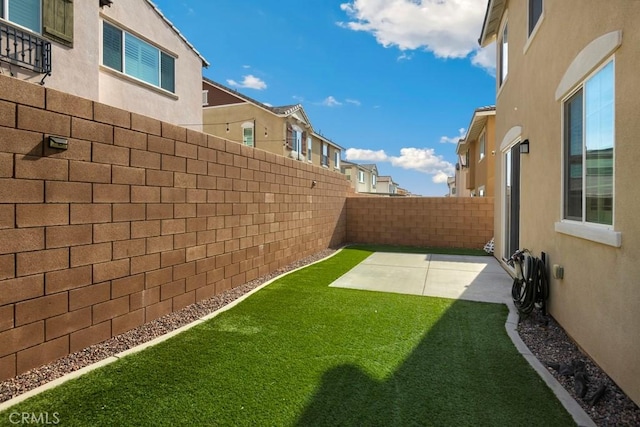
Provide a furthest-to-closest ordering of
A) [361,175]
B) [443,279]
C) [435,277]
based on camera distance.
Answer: [361,175], [435,277], [443,279]

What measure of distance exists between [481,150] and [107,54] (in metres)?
15.8

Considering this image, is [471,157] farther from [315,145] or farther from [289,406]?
[289,406]

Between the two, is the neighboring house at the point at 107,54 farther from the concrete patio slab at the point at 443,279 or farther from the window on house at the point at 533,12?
the window on house at the point at 533,12

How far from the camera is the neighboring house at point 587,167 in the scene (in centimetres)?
275

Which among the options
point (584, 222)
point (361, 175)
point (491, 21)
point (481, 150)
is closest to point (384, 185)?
point (361, 175)

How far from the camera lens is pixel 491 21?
→ 9055 millimetres

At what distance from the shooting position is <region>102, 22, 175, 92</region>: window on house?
10.1 m

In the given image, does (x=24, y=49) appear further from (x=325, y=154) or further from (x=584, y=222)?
(x=325, y=154)

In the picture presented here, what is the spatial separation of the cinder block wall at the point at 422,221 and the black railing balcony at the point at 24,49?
973 cm

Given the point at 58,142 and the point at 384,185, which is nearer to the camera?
the point at 58,142

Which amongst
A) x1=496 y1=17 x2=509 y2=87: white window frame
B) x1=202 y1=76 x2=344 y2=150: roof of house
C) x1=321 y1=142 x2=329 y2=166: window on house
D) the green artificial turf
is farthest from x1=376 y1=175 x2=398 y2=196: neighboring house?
the green artificial turf

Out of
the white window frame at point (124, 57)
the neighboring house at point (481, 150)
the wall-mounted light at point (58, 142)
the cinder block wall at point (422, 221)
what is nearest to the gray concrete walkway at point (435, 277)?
the cinder block wall at point (422, 221)

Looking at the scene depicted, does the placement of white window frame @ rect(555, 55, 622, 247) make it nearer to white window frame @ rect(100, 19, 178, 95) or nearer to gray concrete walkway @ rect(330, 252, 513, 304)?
gray concrete walkway @ rect(330, 252, 513, 304)

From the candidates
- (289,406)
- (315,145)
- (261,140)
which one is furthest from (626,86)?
(315,145)
